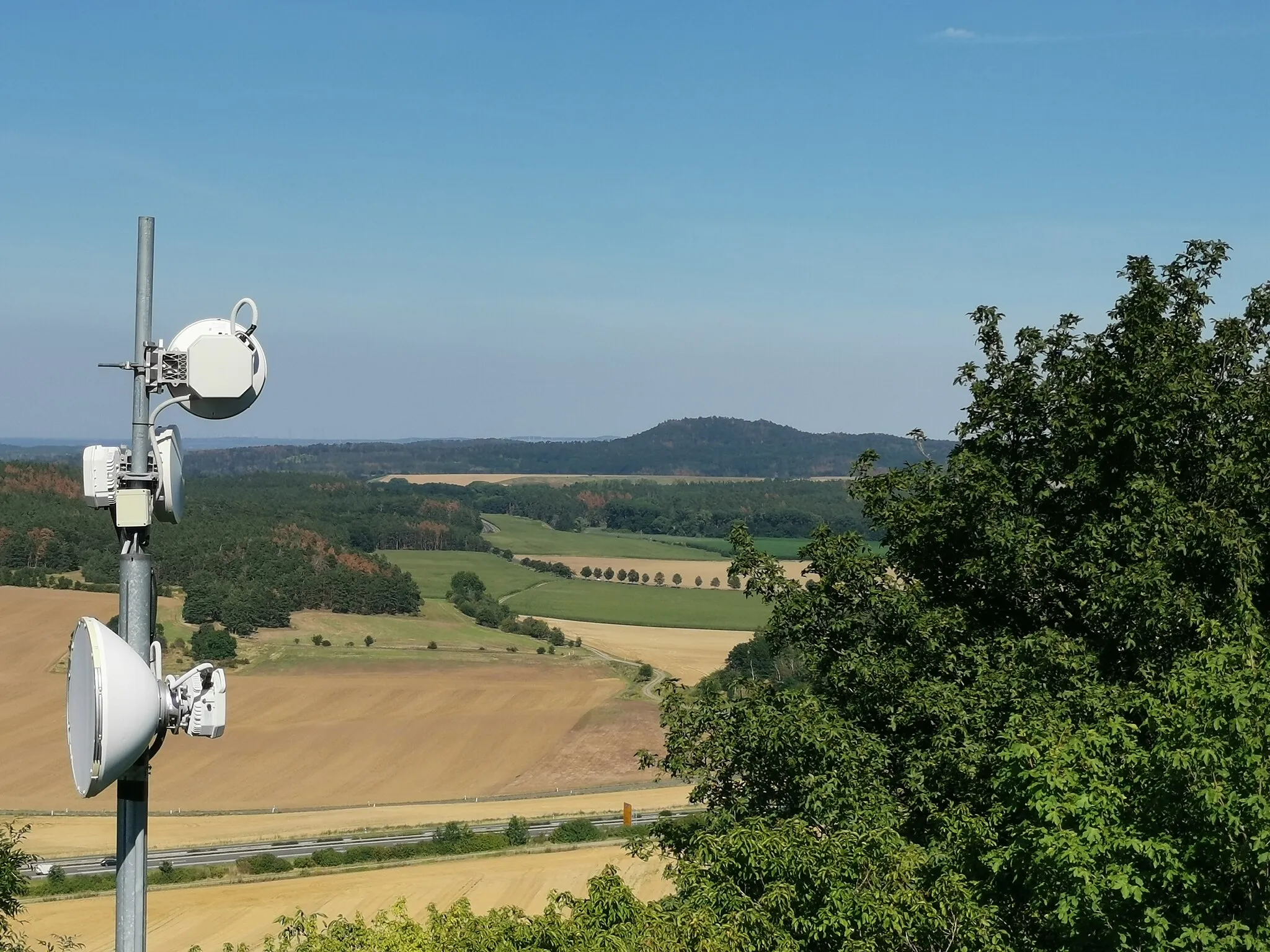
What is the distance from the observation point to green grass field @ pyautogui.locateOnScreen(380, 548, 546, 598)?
149 meters

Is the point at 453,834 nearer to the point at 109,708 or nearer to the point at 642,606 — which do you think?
the point at 109,708

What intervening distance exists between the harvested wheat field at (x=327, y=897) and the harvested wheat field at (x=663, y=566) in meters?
115

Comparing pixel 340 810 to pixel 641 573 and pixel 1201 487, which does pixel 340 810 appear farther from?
pixel 641 573

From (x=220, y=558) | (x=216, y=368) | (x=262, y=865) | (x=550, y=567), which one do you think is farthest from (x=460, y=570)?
(x=216, y=368)

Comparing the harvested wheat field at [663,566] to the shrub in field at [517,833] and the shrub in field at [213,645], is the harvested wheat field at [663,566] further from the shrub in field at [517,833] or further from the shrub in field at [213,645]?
the shrub in field at [517,833]

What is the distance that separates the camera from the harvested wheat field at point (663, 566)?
16700 centimetres

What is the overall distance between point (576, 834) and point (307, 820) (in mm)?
16178

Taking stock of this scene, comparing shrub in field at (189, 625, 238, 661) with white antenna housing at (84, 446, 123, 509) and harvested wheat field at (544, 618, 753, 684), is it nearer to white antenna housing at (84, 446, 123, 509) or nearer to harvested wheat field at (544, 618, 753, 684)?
harvested wheat field at (544, 618, 753, 684)

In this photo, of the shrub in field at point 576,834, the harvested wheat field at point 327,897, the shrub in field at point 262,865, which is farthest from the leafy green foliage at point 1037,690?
the shrub in field at point 576,834

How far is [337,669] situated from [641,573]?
3162 inches

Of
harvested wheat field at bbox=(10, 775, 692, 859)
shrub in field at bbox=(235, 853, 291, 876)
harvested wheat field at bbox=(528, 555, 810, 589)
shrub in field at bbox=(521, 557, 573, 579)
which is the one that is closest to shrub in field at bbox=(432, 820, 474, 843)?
harvested wheat field at bbox=(10, 775, 692, 859)

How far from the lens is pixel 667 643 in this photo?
382 ft

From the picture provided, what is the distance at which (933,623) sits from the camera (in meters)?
15.5

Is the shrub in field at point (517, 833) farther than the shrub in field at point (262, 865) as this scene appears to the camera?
Yes
